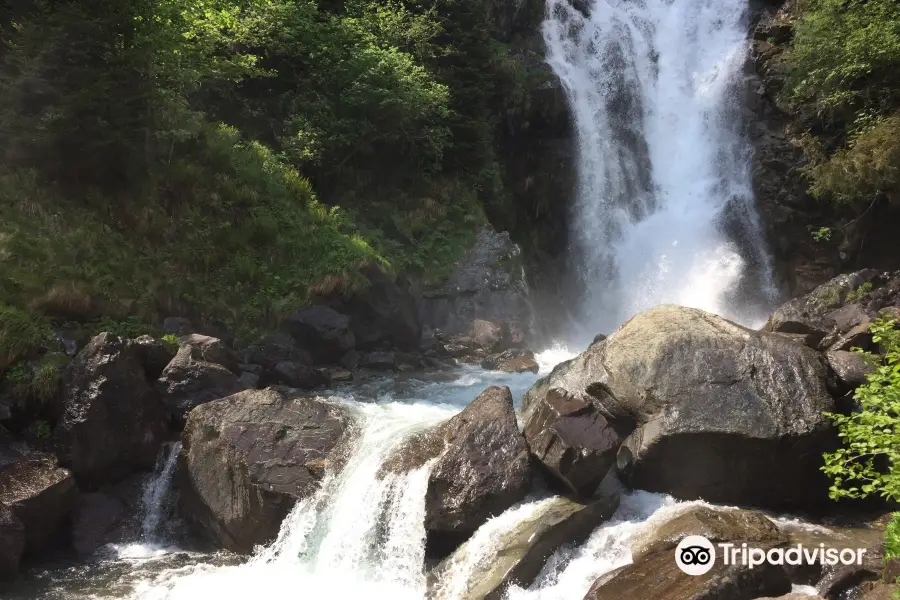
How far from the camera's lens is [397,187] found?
71.2ft

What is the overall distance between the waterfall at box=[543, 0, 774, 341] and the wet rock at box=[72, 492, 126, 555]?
1576cm

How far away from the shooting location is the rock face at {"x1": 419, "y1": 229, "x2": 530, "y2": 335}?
19.0 metres

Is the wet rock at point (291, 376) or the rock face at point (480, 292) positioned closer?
the wet rock at point (291, 376)

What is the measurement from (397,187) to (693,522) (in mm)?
16024

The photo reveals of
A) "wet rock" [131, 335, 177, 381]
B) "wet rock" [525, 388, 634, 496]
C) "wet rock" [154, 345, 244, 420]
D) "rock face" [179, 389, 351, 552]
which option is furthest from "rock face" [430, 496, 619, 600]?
"wet rock" [131, 335, 177, 381]

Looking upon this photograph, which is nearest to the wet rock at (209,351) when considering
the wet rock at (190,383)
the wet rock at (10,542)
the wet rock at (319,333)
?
the wet rock at (190,383)

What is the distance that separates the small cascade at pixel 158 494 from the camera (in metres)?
10.8

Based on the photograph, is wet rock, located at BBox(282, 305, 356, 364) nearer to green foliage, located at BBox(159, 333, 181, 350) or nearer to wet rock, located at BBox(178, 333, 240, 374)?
wet rock, located at BBox(178, 333, 240, 374)

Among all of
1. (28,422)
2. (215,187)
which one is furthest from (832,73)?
(28,422)

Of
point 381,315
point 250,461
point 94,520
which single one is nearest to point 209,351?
point 250,461

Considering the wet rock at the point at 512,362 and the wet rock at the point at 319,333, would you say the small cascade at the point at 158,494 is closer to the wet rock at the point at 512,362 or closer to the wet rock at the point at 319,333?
the wet rock at the point at 319,333

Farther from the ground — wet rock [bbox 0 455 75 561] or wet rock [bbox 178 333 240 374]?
wet rock [bbox 178 333 240 374]

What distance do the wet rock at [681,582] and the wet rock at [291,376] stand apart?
8.31 m

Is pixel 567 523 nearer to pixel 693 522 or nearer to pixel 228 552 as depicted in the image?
pixel 693 522
